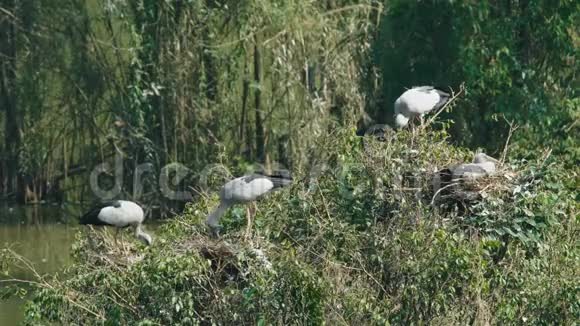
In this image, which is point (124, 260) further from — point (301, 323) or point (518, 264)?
point (518, 264)

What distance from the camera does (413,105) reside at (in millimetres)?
11406

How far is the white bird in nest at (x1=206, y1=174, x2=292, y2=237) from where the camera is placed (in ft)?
32.4

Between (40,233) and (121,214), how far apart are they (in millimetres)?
7134

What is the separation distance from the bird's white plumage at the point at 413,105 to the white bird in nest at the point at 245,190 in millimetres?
1638

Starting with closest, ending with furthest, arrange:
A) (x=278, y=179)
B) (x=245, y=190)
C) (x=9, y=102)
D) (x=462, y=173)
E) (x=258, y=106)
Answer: (x=462, y=173) → (x=245, y=190) → (x=278, y=179) → (x=258, y=106) → (x=9, y=102)

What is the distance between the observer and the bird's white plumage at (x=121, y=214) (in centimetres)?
1215

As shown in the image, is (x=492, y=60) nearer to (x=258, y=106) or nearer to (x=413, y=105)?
(x=258, y=106)

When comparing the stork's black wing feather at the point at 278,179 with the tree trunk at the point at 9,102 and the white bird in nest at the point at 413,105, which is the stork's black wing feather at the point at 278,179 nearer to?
the white bird in nest at the point at 413,105

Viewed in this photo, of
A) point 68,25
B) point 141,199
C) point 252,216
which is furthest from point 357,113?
point 252,216

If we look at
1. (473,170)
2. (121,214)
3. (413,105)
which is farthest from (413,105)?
(121,214)

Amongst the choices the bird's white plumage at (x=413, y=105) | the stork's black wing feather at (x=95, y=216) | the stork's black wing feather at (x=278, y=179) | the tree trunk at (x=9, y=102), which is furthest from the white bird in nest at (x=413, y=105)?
the tree trunk at (x=9, y=102)

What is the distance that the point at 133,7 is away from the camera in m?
19.2

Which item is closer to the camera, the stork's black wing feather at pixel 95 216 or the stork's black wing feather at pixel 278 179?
the stork's black wing feather at pixel 278 179

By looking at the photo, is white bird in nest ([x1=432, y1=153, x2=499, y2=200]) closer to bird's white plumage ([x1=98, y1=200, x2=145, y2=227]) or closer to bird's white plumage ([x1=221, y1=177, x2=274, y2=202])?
bird's white plumage ([x1=221, y1=177, x2=274, y2=202])
